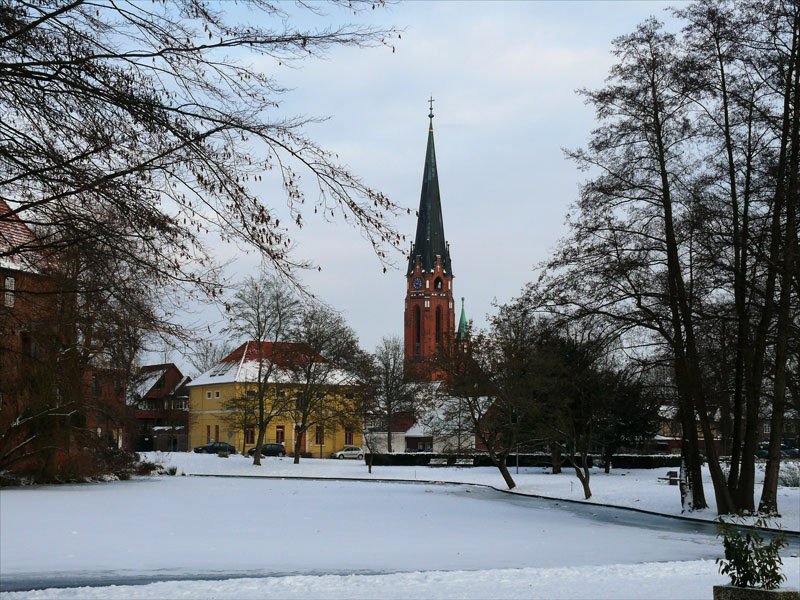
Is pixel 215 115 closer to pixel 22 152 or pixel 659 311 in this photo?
pixel 22 152

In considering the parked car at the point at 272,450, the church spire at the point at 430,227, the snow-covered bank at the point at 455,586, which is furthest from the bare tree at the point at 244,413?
the church spire at the point at 430,227

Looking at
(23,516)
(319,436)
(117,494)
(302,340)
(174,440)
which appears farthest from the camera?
(174,440)

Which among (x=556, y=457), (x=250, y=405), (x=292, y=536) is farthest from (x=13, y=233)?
(x=250, y=405)

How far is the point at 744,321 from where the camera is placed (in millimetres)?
25578

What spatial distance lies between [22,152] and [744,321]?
22.0 m

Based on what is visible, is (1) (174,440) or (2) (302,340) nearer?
(2) (302,340)

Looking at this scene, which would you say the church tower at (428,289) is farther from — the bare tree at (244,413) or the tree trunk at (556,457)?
the tree trunk at (556,457)

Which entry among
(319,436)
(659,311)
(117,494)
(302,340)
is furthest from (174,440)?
(659,311)

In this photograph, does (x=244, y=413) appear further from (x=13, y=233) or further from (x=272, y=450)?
(x=13, y=233)

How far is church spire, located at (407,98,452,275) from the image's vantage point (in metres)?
124

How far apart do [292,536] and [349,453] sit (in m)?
66.6

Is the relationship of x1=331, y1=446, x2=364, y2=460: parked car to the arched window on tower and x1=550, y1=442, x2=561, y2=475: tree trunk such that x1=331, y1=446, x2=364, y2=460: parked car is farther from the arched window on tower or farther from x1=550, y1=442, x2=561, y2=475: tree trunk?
the arched window on tower

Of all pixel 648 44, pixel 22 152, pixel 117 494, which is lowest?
pixel 117 494

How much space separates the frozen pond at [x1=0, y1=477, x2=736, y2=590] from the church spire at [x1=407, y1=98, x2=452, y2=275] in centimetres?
9328
